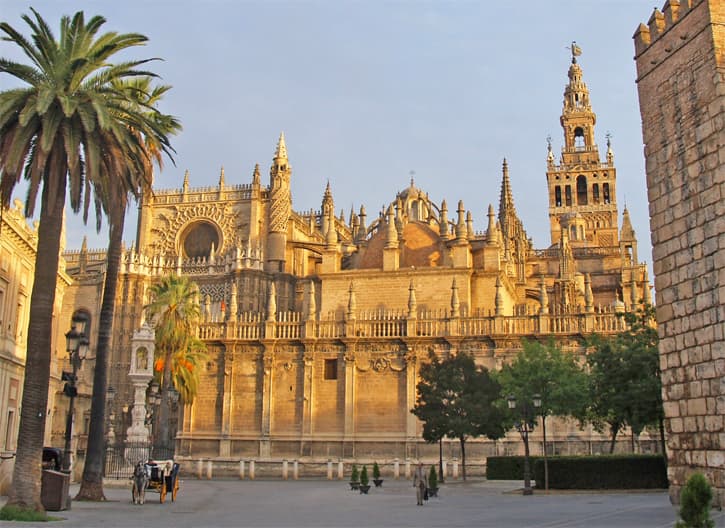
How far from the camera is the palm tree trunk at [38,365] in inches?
558

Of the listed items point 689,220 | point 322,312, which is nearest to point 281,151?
point 322,312

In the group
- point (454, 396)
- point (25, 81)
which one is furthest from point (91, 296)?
point (25, 81)

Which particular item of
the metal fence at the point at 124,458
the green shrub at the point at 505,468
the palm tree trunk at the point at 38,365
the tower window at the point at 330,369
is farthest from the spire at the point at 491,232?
the palm tree trunk at the point at 38,365

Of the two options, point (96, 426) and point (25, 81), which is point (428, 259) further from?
point (25, 81)

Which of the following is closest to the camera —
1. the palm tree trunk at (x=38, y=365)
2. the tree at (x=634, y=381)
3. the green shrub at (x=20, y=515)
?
the green shrub at (x=20, y=515)

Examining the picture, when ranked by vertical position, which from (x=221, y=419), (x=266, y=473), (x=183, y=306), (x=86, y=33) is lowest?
(x=266, y=473)

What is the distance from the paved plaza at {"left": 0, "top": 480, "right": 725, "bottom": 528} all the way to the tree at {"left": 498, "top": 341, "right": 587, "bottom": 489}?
5683 mm

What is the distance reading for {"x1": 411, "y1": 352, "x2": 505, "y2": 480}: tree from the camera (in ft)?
98.0

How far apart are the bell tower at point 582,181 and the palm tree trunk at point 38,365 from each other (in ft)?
230

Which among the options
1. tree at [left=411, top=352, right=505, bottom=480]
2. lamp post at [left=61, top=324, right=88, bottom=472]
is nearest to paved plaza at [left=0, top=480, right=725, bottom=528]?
lamp post at [left=61, top=324, right=88, bottom=472]

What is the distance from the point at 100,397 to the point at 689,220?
46.7ft

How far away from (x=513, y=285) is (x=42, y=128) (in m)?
34.4

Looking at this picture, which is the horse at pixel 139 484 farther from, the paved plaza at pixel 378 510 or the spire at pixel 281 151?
the spire at pixel 281 151

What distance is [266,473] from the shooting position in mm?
37938
